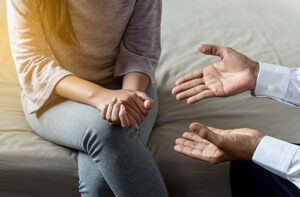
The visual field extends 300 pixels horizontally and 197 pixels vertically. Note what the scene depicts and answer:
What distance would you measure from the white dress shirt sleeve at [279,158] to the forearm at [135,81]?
0.32 m

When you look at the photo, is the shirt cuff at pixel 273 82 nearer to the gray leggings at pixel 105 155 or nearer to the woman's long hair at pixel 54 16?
the gray leggings at pixel 105 155

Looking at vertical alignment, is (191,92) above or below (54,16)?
below

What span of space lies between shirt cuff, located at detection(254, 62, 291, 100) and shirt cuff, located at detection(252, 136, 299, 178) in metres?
0.15

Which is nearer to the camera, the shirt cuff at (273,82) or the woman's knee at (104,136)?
the woman's knee at (104,136)

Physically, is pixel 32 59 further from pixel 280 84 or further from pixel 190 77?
pixel 280 84

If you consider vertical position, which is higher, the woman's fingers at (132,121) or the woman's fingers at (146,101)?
the woman's fingers at (146,101)

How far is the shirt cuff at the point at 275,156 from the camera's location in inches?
43.0

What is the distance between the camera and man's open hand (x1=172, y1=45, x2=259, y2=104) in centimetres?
124

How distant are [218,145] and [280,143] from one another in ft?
0.42

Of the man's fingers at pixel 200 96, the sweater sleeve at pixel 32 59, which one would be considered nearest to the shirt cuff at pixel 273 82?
the man's fingers at pixel 200 96

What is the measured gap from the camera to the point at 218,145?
1120 millimetres

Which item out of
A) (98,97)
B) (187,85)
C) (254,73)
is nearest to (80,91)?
(98,97)

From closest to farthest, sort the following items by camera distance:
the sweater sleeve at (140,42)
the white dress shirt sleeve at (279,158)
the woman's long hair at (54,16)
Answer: the white dress shirt sleeve at (279,158)
the woman's long hair at (54,16)
the sweater sleeve at (140,42)

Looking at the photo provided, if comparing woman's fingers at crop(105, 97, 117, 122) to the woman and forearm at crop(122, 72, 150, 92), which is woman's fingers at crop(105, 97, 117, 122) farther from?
forearm at crop(122, 72, 150, 92)
